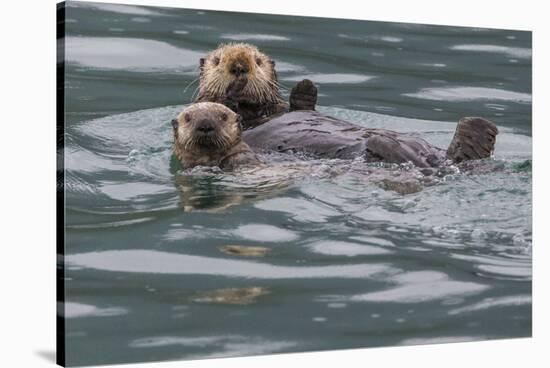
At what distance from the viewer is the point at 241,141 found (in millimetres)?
6523

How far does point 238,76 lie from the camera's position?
674cm

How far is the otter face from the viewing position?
20.7 ft

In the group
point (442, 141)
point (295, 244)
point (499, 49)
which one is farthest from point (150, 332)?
point (499, 49)

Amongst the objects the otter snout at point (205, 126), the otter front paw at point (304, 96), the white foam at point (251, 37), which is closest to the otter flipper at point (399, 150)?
the otter front paw at point (304, 96)

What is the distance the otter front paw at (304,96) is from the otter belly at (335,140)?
0.05 meters

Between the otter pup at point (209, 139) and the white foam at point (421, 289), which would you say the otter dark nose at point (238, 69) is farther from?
the white foam at point (421, 289)

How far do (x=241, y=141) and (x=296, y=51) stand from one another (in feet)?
2.11

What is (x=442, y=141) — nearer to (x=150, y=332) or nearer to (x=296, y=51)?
(x=296, y=51)

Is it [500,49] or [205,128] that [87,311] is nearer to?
[205,128]

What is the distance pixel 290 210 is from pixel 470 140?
1.23 m

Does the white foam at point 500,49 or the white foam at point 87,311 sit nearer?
the white foam at point 87,311

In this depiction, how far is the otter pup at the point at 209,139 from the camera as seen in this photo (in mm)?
6309

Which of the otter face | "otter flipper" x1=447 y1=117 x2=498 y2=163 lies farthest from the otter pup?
"otter flipper" x1=447 y1=117 x2=498 y2=163

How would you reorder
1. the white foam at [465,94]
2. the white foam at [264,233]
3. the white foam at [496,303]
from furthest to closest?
1. the white foam at [465,94]
2. the white foam at [496,303]
3. the white foam at [264,233]
